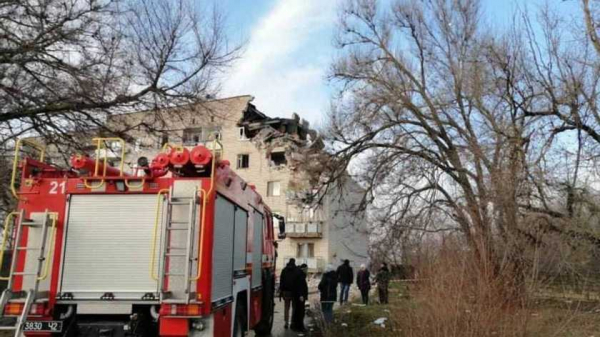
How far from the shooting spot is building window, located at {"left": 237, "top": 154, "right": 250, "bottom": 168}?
4256 centimetres

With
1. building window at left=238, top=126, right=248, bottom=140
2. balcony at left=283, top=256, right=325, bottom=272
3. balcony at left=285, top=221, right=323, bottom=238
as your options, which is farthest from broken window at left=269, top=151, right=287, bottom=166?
balcony at left=283, top=256, right=325, bottom=272

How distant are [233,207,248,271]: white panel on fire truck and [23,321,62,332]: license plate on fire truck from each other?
2326 millimetres

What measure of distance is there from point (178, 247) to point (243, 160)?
121 ft

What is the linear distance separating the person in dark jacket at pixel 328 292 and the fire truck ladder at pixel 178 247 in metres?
6.37

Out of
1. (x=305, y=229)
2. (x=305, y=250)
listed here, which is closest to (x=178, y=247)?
(x=305, y=229)

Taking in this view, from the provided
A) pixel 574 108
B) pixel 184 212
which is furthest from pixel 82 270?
pixel 574 108

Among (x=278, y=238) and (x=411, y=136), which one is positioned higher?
(x=411, y=136)

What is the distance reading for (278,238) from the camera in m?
13.0

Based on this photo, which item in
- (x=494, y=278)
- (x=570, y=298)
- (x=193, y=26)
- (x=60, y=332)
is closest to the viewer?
(x=60, y=332)

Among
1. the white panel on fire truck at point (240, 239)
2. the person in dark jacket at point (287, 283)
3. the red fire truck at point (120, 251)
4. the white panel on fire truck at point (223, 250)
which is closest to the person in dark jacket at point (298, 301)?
the person in dark jacket at point (287, 283)

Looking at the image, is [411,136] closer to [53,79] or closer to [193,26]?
[193,26]

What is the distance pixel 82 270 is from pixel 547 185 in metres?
11.5

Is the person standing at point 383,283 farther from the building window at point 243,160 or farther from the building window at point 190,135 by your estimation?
the building window at point 243,160

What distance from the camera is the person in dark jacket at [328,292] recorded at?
12132mm
